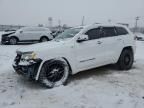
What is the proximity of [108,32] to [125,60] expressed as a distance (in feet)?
4.03

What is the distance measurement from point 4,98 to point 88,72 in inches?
124

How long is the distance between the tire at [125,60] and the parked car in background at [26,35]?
11.6 m

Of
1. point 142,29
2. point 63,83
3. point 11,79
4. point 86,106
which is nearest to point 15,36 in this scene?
point 11,79

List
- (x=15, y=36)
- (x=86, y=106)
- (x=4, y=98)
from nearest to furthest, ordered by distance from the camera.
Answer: (x=86, y=106), (x=4, y=98), (x=15, y=36)

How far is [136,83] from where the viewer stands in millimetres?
5801

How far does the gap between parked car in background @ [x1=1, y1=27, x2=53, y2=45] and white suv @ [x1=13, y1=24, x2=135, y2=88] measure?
38.1 ft

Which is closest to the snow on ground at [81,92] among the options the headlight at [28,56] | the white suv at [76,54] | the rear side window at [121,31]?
the white suv at [76,54]

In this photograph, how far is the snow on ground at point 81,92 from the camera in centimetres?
439

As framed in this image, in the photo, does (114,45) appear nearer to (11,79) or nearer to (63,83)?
(63,83)

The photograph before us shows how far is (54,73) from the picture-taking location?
5.42 metres

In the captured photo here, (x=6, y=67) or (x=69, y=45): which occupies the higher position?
(x=69, y=45)

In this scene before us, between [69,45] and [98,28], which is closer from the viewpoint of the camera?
[69,45]

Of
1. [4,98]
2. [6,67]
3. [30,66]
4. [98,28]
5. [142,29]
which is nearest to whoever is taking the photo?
[4,98]

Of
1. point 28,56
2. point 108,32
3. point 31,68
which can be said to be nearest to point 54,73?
point 31,68
